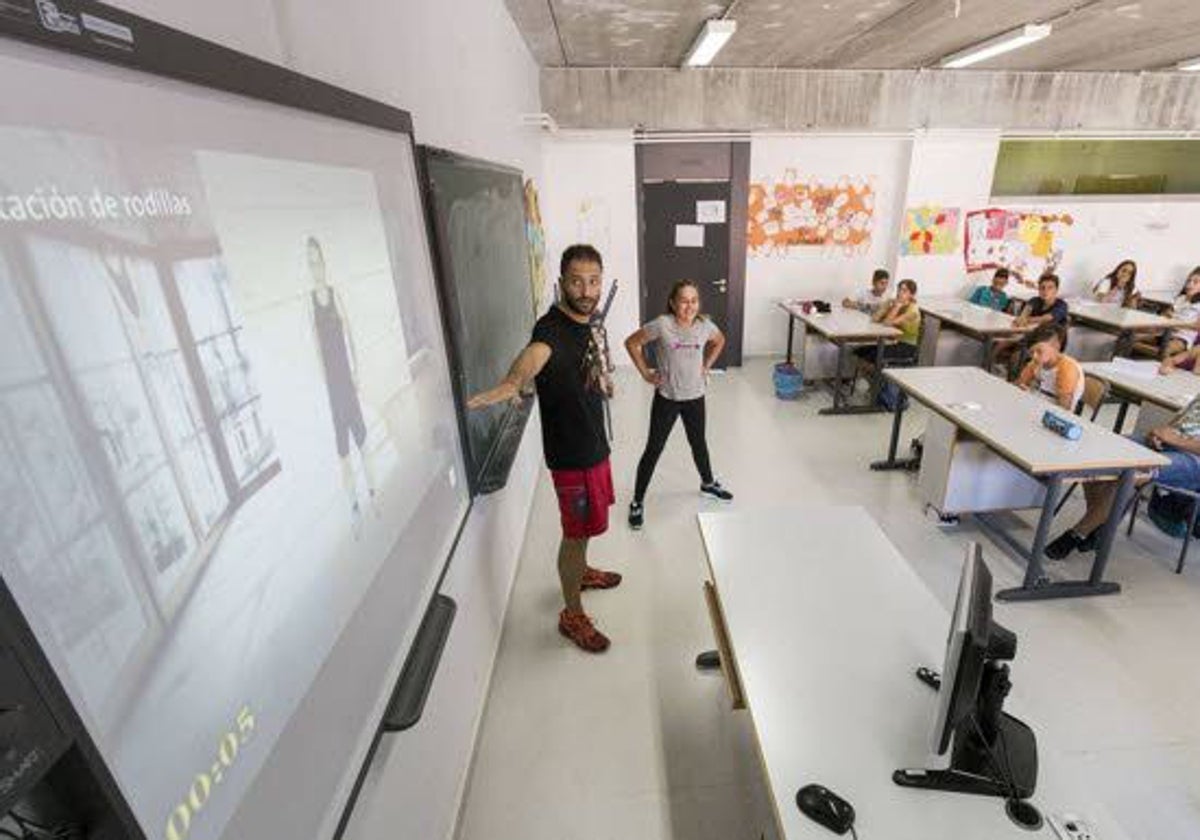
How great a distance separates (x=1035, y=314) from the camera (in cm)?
568

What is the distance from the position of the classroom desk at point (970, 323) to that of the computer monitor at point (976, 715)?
506cm

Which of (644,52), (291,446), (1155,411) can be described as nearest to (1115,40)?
(1155,411)

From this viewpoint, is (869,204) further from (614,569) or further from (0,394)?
(0,394)

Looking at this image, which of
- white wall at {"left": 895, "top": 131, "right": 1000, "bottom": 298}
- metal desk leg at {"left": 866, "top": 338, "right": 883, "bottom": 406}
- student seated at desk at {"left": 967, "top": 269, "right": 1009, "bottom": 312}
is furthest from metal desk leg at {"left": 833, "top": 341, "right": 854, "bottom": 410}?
student seated at desk at {"left": 967, "top": 269, "right": 1009, "bottom": 312}

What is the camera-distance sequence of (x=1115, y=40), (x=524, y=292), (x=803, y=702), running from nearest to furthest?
(x=803, y=702) < (x=524, y=292) < (x=1115, y=40)

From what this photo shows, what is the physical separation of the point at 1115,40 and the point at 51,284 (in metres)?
7.24

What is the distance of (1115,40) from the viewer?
4.93 metres

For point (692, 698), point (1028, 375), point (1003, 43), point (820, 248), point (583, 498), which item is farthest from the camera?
point (820, 248)

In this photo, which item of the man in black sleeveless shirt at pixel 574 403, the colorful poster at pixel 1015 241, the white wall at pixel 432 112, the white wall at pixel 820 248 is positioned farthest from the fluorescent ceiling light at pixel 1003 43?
the man in black sleeveless shirt at pixel 574 403

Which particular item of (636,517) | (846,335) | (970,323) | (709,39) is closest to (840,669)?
(636,517)

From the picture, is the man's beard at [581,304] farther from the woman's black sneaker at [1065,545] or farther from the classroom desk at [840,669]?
the woman's black sneaker at [1065,545]

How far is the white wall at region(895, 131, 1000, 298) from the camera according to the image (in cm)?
641

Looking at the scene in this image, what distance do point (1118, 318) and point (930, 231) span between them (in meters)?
2.02

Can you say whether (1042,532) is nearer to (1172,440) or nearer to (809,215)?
(1172,440)
